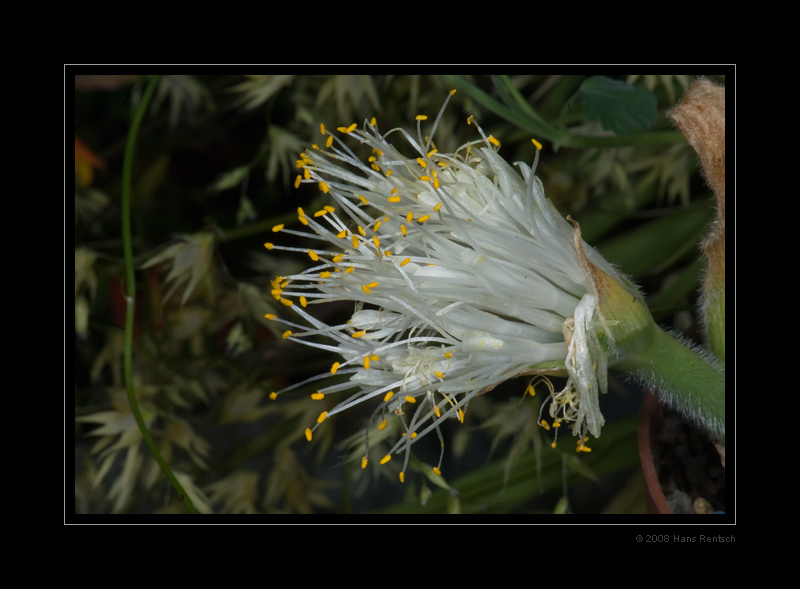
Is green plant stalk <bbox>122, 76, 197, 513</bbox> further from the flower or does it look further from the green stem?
the green stem

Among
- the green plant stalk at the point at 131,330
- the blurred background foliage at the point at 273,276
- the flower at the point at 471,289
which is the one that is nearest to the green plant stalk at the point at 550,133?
the blurred background foliage at the point at 273,276

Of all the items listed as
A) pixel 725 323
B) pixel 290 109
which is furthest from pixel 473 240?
pixel 290 109

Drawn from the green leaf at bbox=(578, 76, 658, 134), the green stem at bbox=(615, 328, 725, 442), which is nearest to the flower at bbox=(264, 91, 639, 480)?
the green stem at bbox=(615, 328, 725, 442)

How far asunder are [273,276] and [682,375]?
470 mm

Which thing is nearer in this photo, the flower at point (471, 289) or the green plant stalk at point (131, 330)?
the flower at point (471, 289)

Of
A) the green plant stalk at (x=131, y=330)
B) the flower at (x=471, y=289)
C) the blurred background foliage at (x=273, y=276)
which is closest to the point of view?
the flower at (x=471, y=289)

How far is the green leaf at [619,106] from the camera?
0.62 m

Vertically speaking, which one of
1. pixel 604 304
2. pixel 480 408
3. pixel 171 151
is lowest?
pixel 480 408

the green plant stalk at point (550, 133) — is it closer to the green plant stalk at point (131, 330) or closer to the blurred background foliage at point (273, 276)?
the blurred background foliage at point (273, 276)

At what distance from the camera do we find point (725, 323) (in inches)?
20.9

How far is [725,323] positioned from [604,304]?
0.14 m

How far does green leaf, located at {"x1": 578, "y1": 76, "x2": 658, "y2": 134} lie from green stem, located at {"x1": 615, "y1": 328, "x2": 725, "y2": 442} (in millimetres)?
213
